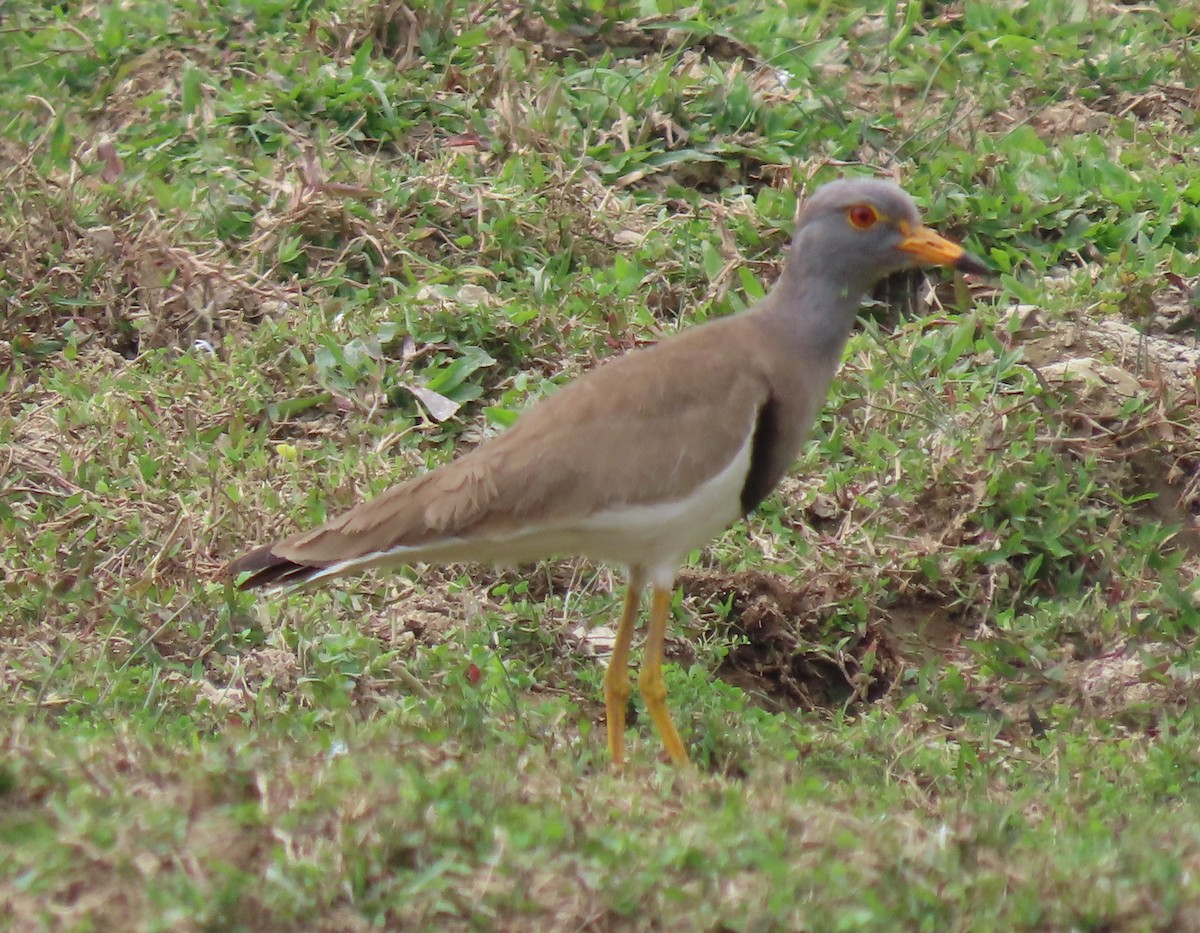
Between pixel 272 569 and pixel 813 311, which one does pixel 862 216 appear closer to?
pixel 813 311

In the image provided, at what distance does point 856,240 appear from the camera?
5.41m

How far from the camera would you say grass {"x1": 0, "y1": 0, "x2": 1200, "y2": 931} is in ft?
12.1

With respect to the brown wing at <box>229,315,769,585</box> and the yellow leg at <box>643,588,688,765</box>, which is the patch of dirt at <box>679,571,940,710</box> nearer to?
the yellow leg at <box>643,588,688,765</box>

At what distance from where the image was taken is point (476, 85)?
322 inches

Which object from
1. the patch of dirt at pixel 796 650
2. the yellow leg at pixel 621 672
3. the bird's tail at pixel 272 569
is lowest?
the patch of dirt at pixel 796 650

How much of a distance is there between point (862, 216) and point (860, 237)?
0.20 ft

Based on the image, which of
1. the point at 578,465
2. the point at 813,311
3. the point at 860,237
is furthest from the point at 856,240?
the point at 578,465

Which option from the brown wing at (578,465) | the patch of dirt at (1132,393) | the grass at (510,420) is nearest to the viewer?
the grass at (510,420)

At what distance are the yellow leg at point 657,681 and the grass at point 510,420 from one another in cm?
9

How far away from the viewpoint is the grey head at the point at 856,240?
538 centimetres

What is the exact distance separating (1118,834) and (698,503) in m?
1.44

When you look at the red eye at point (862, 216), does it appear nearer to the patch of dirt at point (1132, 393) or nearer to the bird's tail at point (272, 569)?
the patch of dirt at point (1132, 393)

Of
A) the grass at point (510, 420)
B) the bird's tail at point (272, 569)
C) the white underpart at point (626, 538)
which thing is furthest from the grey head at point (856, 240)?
the bird's tail at point (272, 569)

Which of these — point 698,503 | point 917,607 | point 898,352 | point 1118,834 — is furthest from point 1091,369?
point 1118,834
